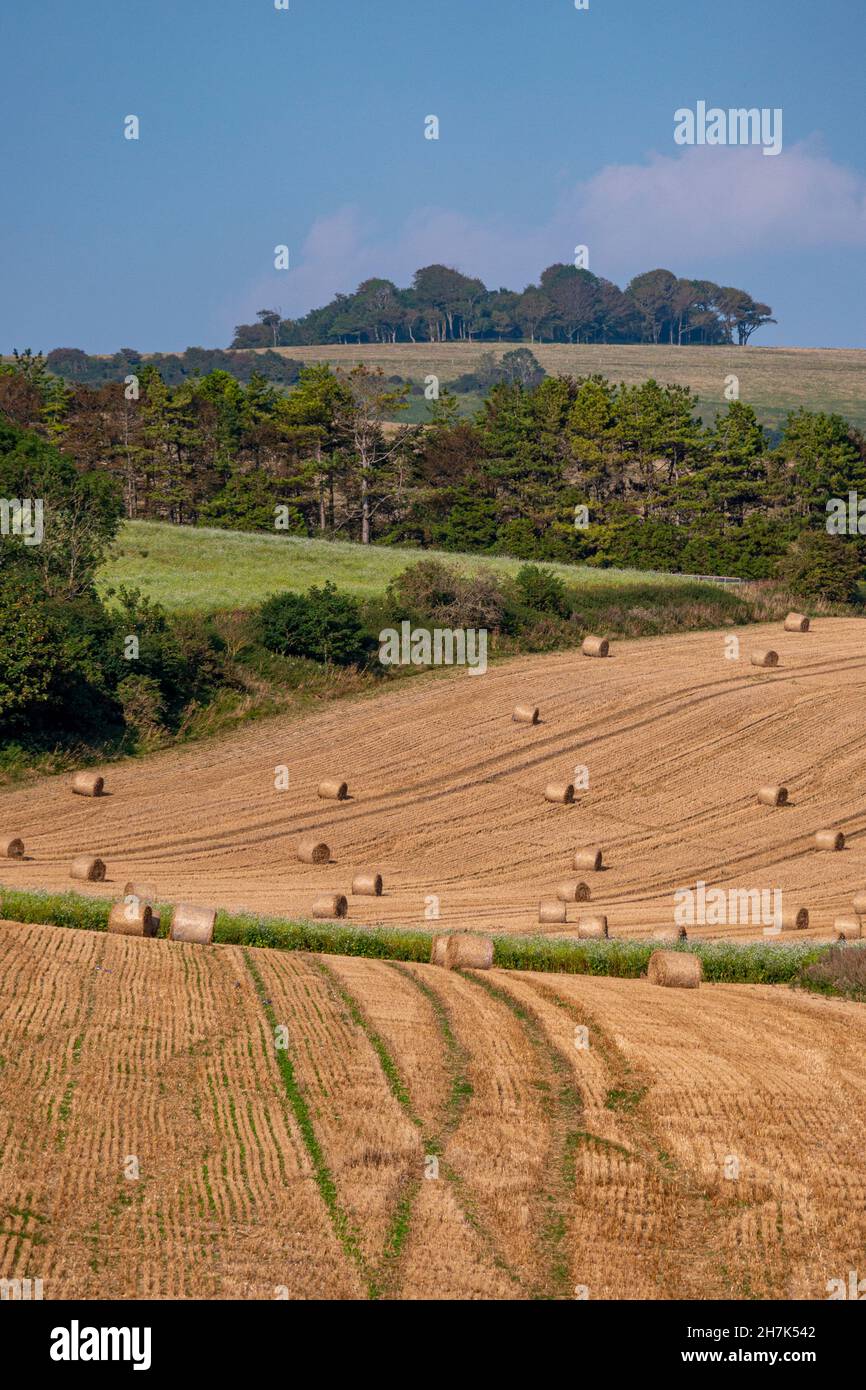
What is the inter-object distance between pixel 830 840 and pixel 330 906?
46.7ft

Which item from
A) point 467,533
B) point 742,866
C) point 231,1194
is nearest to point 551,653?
point 742,866

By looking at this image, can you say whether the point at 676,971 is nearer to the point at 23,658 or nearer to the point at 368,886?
the point at 368,886

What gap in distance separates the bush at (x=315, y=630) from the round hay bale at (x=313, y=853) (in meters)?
15.9

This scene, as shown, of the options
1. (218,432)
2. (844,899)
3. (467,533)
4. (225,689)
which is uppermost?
(218,432)

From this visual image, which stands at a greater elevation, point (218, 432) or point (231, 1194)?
point (218, 432)

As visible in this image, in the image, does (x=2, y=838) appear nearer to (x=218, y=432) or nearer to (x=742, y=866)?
(x=742, y=866)

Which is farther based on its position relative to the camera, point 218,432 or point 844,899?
point 218,432

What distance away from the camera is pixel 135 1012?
65.9 ft

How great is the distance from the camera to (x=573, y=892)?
3438 cm

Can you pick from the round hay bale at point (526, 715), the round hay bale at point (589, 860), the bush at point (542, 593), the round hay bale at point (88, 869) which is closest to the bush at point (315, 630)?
the round hay bale at point (526, 715)

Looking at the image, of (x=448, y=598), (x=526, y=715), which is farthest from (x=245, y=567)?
(x=526, y=715)

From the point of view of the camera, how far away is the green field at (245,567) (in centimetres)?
6144

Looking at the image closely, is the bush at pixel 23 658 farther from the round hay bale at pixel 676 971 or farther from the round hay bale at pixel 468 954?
the round hay bale at pixel 676 971

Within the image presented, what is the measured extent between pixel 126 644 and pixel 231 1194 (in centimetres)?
3483
